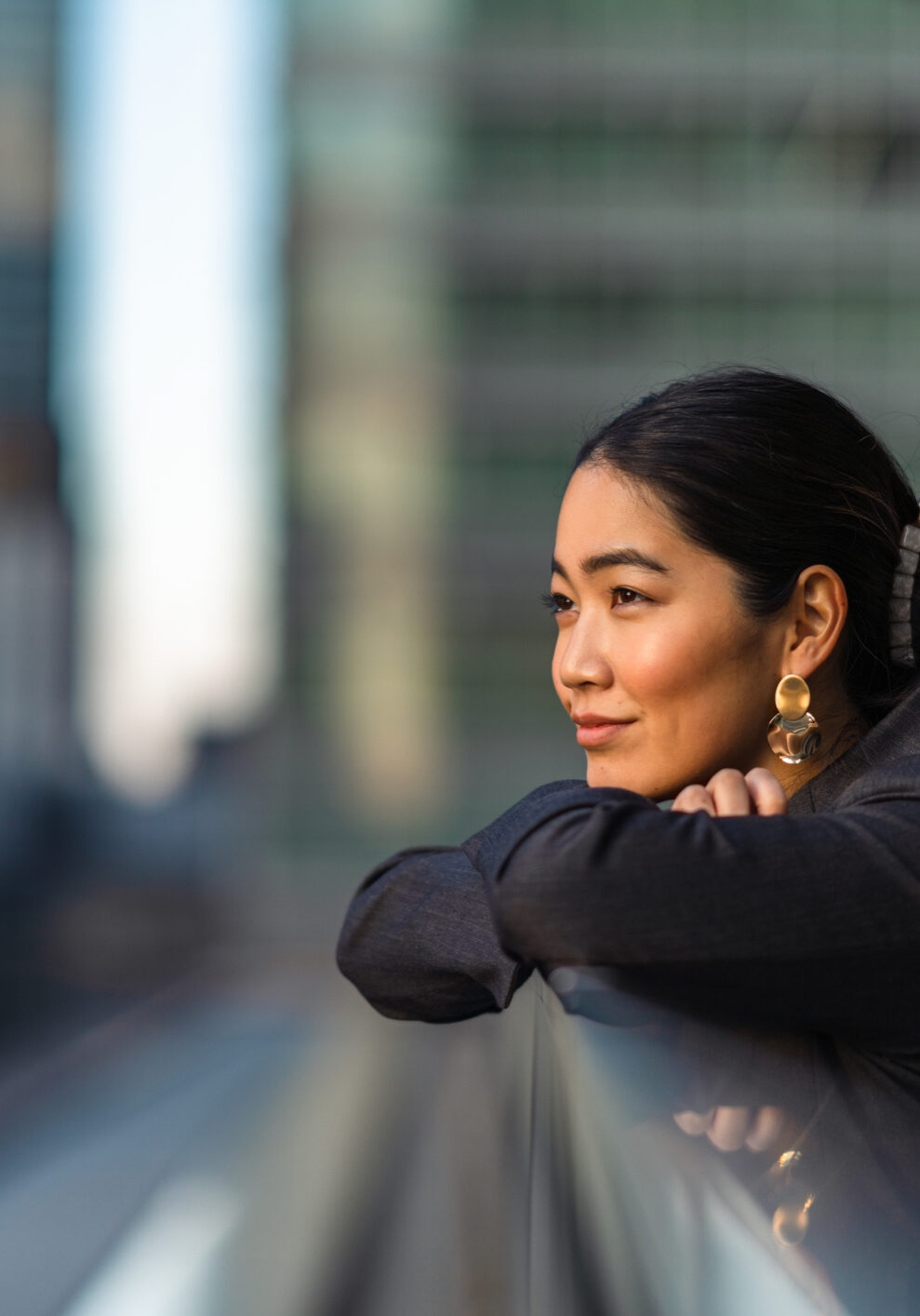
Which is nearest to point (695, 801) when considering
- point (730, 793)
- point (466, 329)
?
point (730, 793)

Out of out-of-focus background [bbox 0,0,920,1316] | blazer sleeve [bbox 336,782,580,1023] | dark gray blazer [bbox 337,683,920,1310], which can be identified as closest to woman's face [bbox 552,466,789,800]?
blazer sleeve [bbox 336,782,580,1023]

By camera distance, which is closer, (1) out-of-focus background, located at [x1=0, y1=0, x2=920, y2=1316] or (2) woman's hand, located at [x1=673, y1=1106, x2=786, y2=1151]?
(2) woman's hand, located at [x1=673, y1=1106, x2=786, y2=1151]

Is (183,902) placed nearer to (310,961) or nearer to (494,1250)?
(310,961)

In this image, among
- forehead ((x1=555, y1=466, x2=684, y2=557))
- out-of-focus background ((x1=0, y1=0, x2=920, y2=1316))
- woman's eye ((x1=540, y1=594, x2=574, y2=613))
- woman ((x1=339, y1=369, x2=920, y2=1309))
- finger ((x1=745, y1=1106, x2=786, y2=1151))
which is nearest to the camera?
finger ((x1=745, y1=1106, x2=786, y2=1151))

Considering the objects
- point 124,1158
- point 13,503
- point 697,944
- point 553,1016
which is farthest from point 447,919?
point 13,503

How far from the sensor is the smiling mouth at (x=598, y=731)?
158 cm

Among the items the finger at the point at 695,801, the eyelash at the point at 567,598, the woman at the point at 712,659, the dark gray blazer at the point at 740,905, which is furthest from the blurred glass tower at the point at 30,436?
the dark gray blazer at the point at 740,905

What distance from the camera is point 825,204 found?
3028cm

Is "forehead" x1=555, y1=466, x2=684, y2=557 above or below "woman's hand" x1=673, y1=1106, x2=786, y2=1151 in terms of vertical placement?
above

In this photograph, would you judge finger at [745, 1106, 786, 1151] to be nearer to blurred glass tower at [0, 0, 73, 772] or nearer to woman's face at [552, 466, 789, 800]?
woman's face at [552, 466, 789, 800]

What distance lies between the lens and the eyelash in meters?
1.56

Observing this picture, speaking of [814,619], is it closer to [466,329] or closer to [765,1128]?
[765,1128]

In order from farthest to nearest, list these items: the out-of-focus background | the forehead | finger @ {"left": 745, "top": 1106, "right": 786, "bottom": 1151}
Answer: the out-of-focus background
the forehead
finger @ {"left": 745, "top": 1106, "right": 786, "bottom": 1151}

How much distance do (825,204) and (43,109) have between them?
31.2 m
